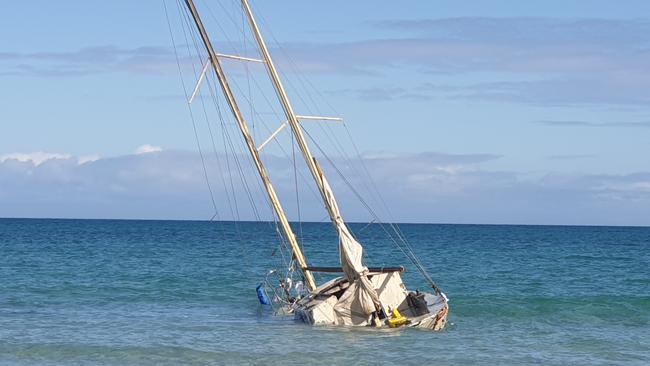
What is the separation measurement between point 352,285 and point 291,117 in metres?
6.09

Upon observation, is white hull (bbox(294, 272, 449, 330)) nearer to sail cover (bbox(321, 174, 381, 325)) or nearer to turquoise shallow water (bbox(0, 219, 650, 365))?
sail cover (bbox(321, 174, 381, 325))

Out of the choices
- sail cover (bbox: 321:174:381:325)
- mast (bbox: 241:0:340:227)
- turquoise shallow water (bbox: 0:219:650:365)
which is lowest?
turquoise shallow water (bbox: 0:219:650:365)

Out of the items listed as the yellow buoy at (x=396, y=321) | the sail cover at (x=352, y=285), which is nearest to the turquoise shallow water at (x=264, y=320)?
the yellow buoy at (x=396, y=321)

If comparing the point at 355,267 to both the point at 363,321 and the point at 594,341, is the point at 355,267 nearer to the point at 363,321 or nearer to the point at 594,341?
the point at 363,321

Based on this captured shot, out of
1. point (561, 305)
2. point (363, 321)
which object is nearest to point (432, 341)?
point (363, 321)

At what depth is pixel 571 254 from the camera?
10144 centimetres

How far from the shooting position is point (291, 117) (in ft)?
121

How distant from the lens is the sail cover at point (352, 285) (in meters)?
36.7

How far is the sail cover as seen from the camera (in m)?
36.7

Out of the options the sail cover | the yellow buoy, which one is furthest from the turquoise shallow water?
the sail cover

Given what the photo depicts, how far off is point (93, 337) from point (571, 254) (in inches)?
2855

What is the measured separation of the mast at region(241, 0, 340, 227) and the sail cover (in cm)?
12

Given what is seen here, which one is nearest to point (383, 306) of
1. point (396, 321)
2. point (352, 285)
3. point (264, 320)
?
point (396, 321)

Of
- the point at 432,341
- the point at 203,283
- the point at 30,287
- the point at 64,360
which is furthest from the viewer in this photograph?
the point at 203,283
